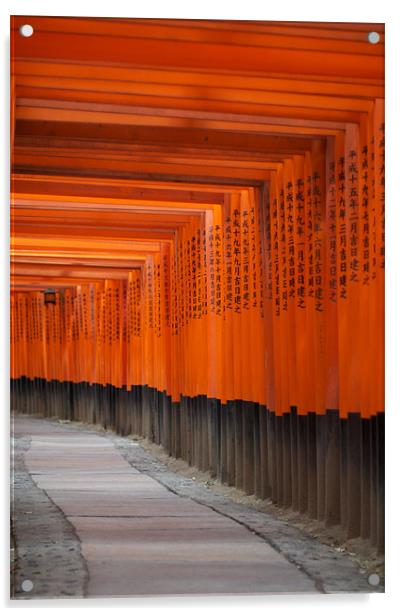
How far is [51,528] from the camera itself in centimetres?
752

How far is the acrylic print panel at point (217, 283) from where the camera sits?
6.51 metres

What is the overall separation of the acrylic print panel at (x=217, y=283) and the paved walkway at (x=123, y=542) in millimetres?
19

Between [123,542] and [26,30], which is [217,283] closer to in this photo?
[123,542]

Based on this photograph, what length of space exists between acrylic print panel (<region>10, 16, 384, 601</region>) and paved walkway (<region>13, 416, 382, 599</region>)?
0.02m

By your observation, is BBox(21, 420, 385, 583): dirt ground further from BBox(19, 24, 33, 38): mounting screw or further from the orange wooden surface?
BBox(19, 24, 33, 38): mounting screw

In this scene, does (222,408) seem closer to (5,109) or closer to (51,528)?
(51,528)

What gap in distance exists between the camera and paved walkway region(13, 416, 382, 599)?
20.9ft

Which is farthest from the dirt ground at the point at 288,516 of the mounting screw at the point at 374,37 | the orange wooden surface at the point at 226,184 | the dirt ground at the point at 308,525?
the mounting screw at the point at 374,37

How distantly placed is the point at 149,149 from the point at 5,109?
1.83 meters

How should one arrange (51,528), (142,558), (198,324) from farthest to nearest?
(198,324) < (51,528) < (142,558)

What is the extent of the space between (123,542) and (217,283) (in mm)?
3616

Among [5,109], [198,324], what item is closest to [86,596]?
[5,109]

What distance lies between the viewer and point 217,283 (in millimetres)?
10375

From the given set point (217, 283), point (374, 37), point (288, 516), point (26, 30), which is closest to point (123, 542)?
point (288, 516)
